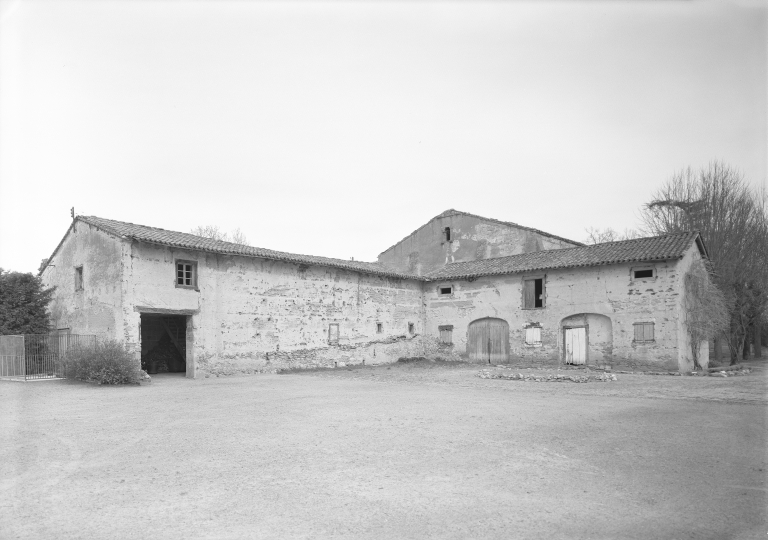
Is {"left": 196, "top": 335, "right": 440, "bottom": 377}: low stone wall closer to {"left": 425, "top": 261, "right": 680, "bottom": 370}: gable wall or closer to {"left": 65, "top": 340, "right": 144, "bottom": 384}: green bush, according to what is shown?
{"left": 425, "top": 261, "right": 680, "bottom": 370}: gable wall

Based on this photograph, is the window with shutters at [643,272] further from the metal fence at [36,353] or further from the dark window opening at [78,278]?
the dark window opening at [78,278]

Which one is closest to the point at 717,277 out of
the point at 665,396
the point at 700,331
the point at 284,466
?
the point at 700,331

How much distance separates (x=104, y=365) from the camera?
15.7 m

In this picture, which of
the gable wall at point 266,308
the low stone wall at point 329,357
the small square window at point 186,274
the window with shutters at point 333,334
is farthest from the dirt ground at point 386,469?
the window with shutters at point 333,334

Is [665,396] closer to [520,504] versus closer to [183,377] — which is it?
Answer: [520,504]

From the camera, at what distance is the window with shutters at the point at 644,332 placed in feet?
69.8

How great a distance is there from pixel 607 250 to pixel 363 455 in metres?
20.0

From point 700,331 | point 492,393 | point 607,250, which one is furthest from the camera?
point 607,250

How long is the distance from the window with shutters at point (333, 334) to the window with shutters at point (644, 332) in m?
12.3

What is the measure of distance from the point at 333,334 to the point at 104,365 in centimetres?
996

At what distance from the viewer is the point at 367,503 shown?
5.03 m

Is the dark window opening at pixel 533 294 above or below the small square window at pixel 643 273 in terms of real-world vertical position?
below

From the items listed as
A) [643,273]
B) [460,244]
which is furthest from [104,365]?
[460,244]

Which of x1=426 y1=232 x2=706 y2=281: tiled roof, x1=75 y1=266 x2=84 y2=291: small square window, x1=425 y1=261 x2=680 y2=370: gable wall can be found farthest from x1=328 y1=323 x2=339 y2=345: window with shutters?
x1=75 y1=266 x2=84 y2=291: small square window
